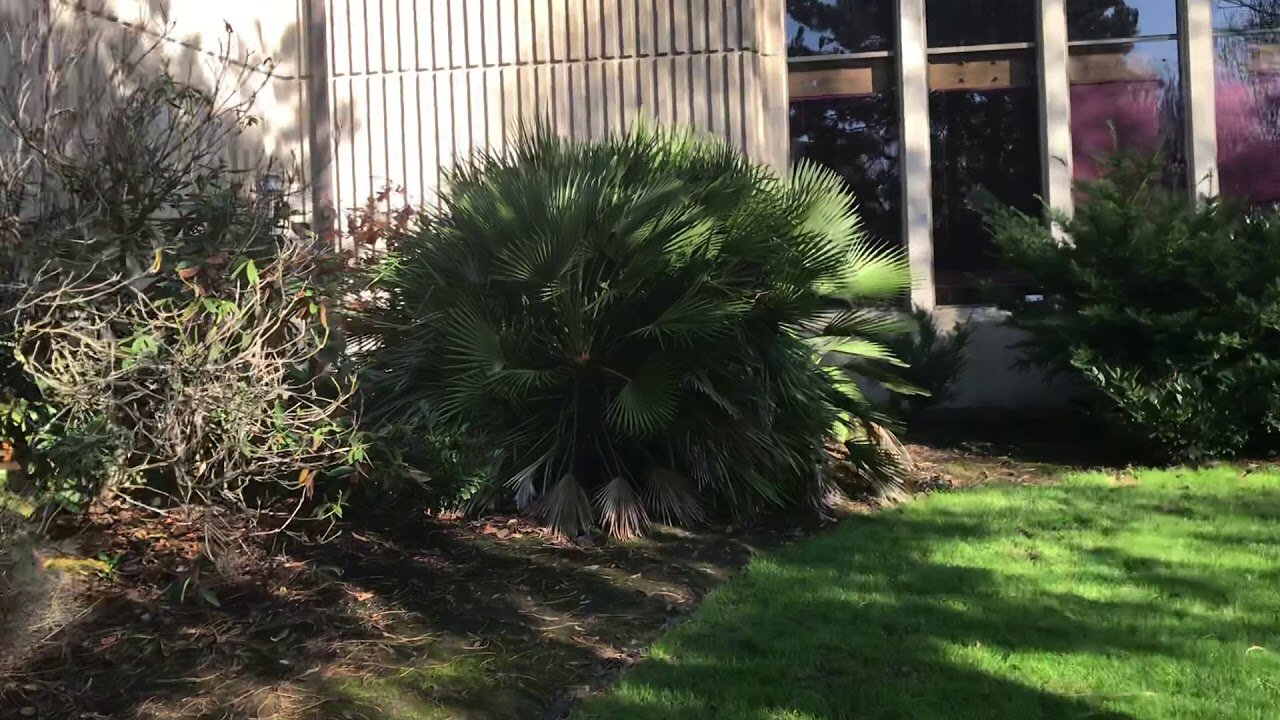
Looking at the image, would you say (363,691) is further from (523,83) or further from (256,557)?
(523,83)

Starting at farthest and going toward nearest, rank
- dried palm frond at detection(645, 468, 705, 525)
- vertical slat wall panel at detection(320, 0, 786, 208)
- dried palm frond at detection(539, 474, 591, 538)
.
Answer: vertical slat wall panel at detection(320, 0, 786, 208) → dried palm frond at detection(645, 468, 705, 525) → dried palm frond at detection(539, 474, 591, 538)

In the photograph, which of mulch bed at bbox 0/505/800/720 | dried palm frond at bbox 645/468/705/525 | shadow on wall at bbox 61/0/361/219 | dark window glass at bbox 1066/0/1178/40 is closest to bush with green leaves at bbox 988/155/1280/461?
dark window glass at bbox 1066/0/1178/40

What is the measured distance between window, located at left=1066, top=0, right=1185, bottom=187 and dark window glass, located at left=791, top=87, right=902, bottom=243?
1.73 metres

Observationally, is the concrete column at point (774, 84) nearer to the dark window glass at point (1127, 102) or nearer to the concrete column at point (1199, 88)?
the dark window glass at point (1127, 102)

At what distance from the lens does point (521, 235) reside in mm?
6598

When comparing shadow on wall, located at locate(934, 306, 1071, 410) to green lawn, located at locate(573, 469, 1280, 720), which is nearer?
green lawn, located at locate(573, 469, 1280, 720)

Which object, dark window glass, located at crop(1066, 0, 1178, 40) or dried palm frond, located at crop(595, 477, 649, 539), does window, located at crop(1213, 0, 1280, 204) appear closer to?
dark window glass, located at crop(1066, 0, 1178, 40)

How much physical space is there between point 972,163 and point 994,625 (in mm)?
7474

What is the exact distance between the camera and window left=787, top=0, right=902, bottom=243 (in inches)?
455

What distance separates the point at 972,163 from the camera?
1145 cm


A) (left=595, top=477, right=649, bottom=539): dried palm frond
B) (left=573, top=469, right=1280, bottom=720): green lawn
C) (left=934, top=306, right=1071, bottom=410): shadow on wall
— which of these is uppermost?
(left=934, top=306, right=1071, bottom=410): shadow on wall

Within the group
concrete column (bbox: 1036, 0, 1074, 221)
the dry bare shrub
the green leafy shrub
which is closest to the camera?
the dry bare shrub

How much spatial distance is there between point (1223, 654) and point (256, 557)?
390 cm

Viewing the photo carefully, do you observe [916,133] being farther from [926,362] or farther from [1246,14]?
[1246,14]
